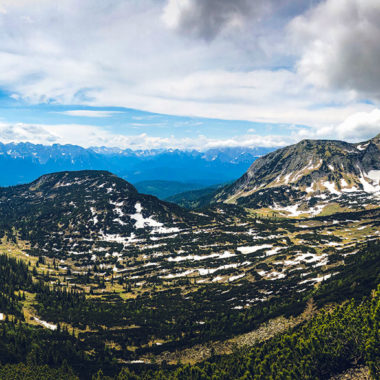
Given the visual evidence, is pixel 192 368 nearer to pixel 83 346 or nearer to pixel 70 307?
pixel 83 346

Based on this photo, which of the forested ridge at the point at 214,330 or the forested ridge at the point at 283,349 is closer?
the forested ridge at the point at 283,349

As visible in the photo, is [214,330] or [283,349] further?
[214,330]

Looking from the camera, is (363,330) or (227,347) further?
(227,347)

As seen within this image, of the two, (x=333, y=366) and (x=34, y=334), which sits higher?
(x=333, y=366)

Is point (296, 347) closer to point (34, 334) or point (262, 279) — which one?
point (262, 279)

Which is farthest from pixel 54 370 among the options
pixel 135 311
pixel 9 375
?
pixel 135 311

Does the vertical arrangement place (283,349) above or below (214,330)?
above

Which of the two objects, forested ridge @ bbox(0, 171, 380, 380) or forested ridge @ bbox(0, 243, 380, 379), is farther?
forested ridge @ bbox(0, 171, 380, 380)

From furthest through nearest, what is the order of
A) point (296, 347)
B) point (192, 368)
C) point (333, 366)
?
point (192, 368) → point (296, 347) → point (333, 366)

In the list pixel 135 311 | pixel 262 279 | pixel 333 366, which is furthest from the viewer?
pixel 262 279

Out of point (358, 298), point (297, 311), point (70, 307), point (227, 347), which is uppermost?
point (358, 298)
